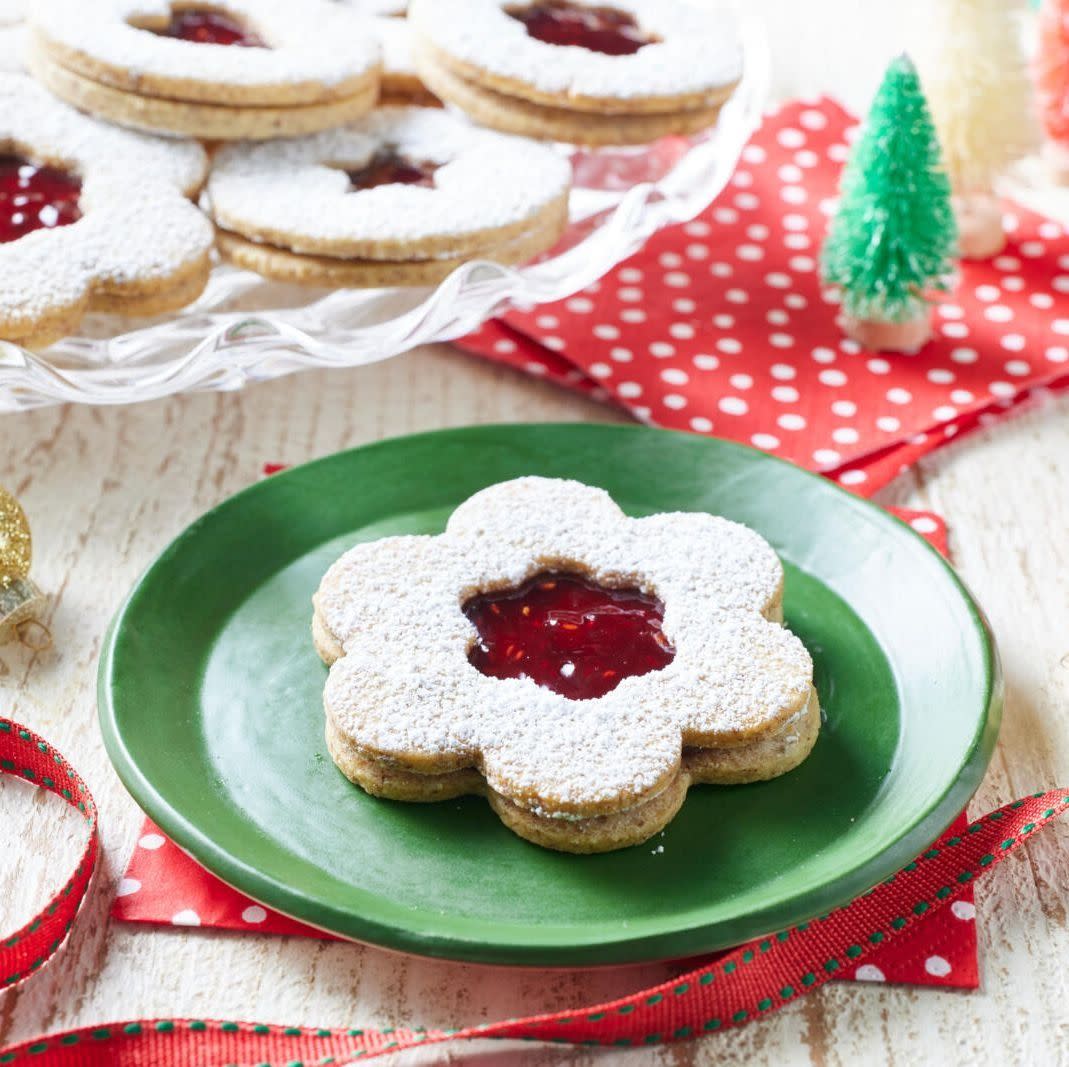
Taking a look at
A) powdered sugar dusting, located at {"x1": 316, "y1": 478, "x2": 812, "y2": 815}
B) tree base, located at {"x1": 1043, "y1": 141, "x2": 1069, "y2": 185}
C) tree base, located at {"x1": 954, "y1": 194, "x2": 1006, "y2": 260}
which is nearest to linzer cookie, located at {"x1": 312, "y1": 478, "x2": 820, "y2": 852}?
powdered sugar dusting, located at {"x1": 316, "y1": 478, "x2": 812, "y2": 815}

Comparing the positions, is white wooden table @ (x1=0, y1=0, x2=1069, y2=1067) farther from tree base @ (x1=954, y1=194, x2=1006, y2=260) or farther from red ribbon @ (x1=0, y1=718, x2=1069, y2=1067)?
tree base @ (x1=954, y1=194, x2=1006, y2=260)

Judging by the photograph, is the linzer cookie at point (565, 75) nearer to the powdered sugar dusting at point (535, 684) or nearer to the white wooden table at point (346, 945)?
the white wooden table at point (346, 945)

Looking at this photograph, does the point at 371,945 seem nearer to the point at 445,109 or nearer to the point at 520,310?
the point at 520,310

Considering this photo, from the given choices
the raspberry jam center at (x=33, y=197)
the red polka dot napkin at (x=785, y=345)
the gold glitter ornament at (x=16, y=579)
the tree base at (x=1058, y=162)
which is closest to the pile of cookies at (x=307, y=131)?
the raspberry jam center at (x=33, y=197)

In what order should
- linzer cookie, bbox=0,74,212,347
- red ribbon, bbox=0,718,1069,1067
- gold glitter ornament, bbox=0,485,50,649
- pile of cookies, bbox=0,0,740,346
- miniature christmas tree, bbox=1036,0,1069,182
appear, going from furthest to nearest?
miniature christmas tree, bbox=1036,0,1069,182 < pile of cookies, bbox=0,0,740,346 < linzer cookie, bbox=0,74,212,347 < gold glitter ornament, bbox=0,485,50,649 < red ribbon, bbox=0,718,1069,1067

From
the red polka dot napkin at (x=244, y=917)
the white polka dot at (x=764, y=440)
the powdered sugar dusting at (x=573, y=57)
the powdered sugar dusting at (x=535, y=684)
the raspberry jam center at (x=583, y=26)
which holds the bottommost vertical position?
the white polka dot at (x=764, y=440)

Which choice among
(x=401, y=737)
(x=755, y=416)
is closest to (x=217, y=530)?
(x=401, y=737)
